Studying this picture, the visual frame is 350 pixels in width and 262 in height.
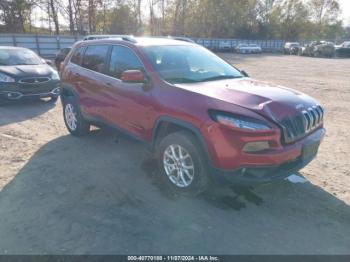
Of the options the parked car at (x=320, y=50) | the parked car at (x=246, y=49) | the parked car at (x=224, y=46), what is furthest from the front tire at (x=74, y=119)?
the parked car at (x=224, y=46)

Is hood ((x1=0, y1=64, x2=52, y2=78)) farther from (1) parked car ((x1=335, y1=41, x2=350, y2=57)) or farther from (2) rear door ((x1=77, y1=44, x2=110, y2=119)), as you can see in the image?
(1) parked car ((x1=335, y1=41, x2=350, y2=57))

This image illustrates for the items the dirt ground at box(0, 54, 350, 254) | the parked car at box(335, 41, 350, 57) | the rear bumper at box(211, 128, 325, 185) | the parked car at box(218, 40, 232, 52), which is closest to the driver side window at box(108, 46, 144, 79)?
the dirt ground at box(0, 54, 350, 254)

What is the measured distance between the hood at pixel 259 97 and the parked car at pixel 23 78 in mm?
6114

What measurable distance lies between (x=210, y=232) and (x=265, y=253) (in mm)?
562

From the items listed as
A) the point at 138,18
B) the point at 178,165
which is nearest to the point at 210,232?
the point at 178,165

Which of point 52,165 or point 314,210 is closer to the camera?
point 314,210

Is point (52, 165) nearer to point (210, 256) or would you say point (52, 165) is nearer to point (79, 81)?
point (79, 81)

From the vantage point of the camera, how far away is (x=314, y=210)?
11.6 ft

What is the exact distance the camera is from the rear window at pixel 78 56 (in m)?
5.67

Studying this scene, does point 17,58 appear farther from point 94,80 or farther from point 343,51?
point 343,51

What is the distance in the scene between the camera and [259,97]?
3.43 m

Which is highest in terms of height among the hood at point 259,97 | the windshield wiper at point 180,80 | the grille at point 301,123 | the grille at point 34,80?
the windshield wiper at point 180,80

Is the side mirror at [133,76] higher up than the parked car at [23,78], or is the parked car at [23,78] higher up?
the side mirror at [133,76]

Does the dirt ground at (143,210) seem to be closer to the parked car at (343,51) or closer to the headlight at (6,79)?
the headlight at (6,79)
